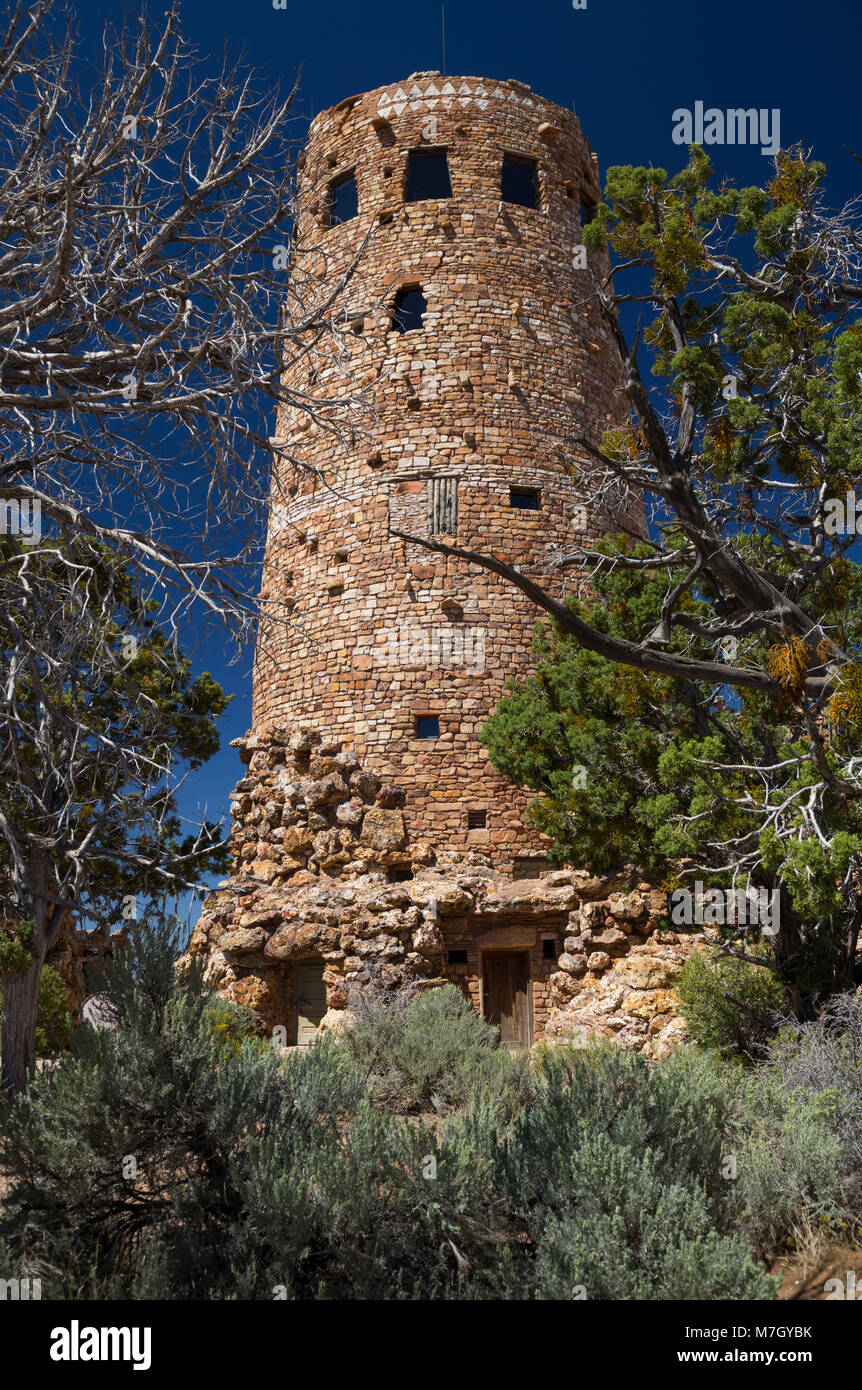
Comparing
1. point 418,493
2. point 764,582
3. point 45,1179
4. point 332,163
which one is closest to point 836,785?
point 764,582

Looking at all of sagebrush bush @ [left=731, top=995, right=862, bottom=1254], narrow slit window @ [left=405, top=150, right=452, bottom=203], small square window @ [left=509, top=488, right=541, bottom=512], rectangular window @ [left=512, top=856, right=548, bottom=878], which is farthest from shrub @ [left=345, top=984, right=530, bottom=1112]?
narrow slit window @ [left=405, top=150, right=452, bottom=203]

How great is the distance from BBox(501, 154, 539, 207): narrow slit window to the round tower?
1.5 inches

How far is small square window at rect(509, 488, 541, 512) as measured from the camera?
16.6 metres

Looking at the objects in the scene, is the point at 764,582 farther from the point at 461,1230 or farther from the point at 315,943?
the point at 315,943

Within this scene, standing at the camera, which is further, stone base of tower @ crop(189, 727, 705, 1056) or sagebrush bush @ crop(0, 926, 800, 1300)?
stone base of tower @ crop(189, 727, 705, 1056)

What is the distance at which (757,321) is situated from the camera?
734 cm

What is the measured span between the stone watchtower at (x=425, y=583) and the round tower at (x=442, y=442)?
1.7 inches

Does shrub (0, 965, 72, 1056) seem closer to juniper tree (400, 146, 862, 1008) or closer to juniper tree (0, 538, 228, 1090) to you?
juniper tree (0, 538, 228, 1090)

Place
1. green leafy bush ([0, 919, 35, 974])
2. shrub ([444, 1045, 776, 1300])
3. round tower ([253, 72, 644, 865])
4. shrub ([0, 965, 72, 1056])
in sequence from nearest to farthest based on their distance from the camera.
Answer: shrub ([444, 1045, 776, 1300])
green leafy bush ([0, 919, 35, 974])
shrub ([0, 965, 72, 1056])
round tower ([253, 72, 644, 865])

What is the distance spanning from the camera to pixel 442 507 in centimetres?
1625

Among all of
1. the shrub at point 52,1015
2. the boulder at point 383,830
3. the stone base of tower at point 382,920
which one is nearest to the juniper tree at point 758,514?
the stone base of tower at point 382,920

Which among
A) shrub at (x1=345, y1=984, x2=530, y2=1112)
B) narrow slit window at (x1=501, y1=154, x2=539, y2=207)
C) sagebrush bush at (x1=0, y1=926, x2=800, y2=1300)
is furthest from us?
narrow slit window at (x1=501, y1=154, x2=539, y2=207)

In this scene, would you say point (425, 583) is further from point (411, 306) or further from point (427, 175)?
point (427, 175)

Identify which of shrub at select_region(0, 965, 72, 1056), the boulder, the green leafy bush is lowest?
shrub at select_region(0, 965, 72, 1056)
